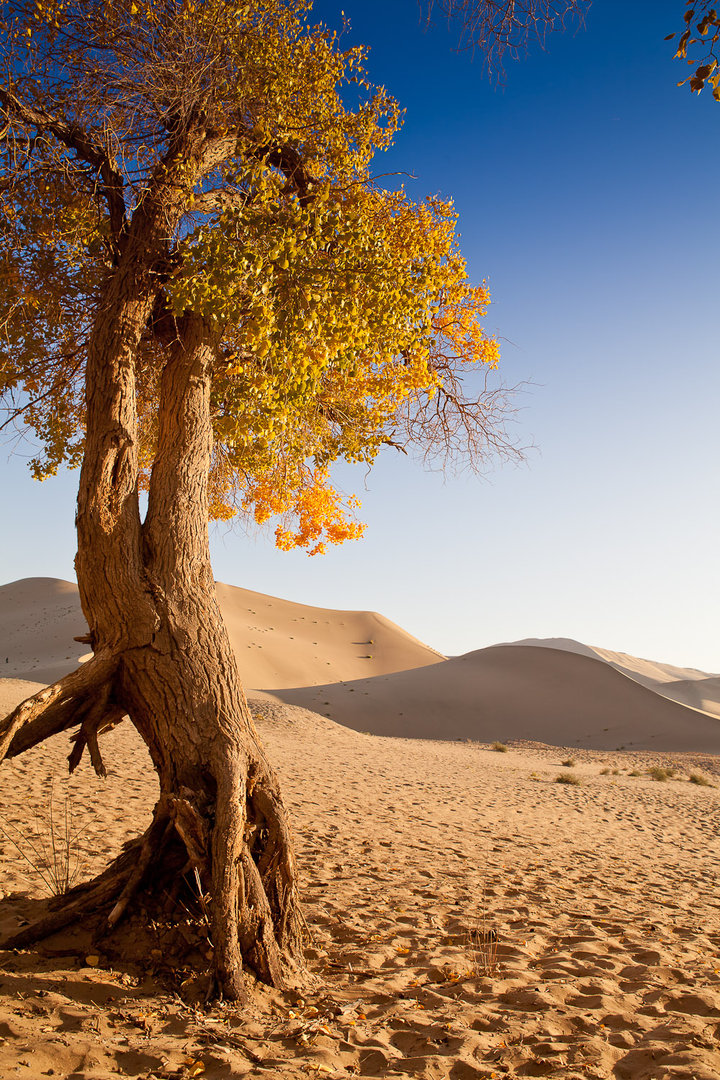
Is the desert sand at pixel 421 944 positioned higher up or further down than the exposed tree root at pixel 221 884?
further down

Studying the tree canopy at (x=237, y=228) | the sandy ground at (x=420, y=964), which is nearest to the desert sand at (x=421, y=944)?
the sandy ground at (x=420, y=964)

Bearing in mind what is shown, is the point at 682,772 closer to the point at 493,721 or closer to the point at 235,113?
the point at 493,721

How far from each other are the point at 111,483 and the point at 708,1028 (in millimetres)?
5204

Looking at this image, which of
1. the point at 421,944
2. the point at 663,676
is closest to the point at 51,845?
the point at 421,944

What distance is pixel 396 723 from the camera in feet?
101

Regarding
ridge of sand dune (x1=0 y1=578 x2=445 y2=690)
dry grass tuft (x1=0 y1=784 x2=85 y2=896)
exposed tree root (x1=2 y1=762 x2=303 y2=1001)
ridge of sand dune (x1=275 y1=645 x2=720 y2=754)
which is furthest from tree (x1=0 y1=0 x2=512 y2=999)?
ridge of sand dune (x1=0 y1=578 x2=445 y2=690)

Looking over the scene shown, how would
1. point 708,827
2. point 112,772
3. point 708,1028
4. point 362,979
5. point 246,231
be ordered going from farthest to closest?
point 708,827 < point 112,772 < point 246,231 < point 362,979 < point 708,1028

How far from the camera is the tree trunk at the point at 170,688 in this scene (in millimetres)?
3924

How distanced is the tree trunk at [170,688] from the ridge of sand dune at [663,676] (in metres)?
34.3

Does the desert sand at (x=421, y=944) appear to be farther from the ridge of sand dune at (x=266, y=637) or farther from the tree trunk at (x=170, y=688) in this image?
the ridge of sand dune at (x=266, y=637)

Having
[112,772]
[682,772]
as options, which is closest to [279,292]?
[112,772]

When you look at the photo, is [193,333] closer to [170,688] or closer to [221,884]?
[170,688]

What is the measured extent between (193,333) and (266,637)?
45.8 m

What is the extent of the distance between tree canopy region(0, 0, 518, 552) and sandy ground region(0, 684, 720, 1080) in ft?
13.5
